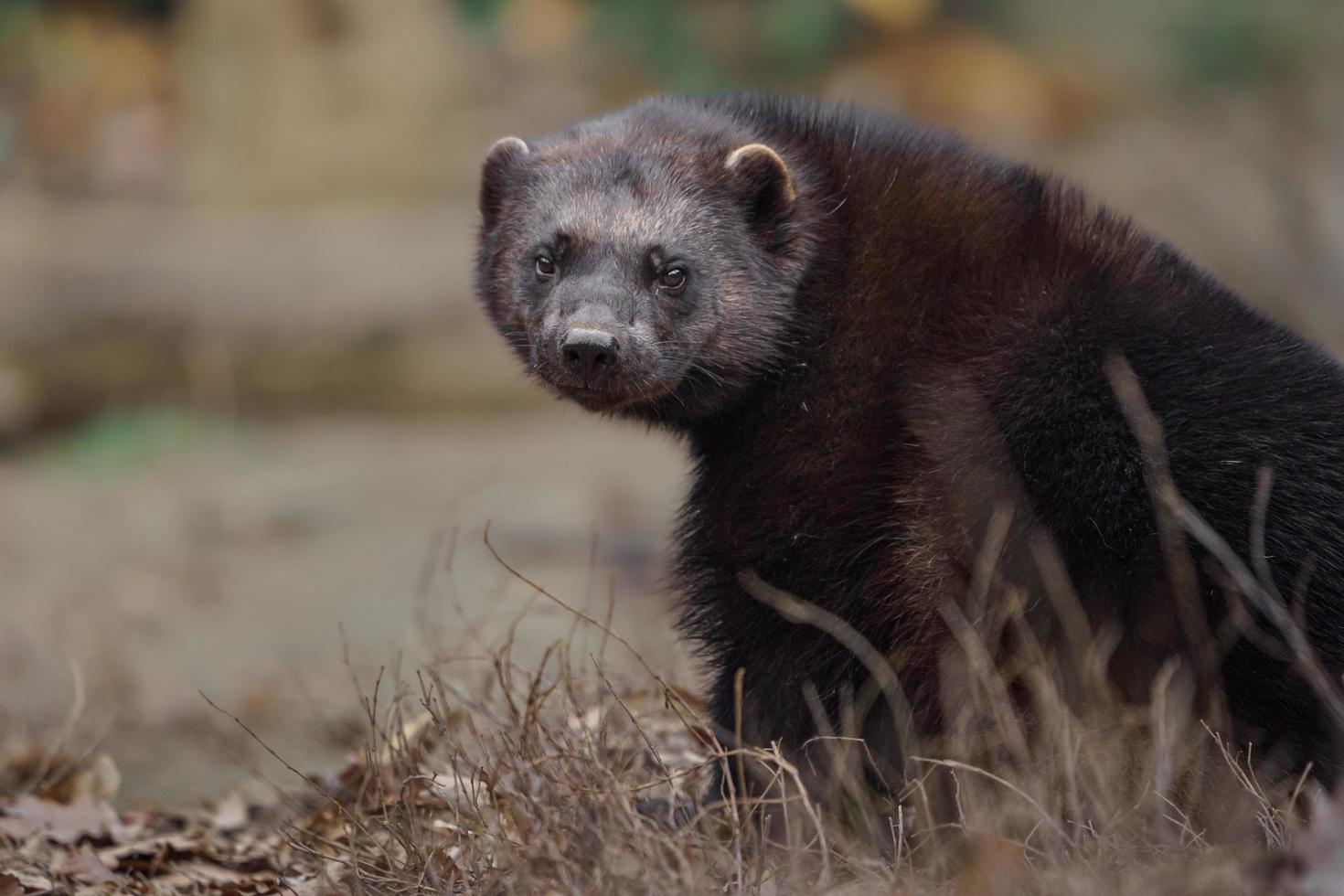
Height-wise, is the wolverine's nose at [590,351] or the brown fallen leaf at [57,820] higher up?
the wolverine's nose at [590,351]

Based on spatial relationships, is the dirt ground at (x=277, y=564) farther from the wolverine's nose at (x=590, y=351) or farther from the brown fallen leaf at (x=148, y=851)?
the wolverine's nose at (x=590, y=351)

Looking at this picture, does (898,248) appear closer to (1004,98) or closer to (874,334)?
(874,334)

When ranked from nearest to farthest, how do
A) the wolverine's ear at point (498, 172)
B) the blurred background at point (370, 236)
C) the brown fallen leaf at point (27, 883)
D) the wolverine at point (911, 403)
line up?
1. the wolverine at point (911, 403)
2. the brown fallen leaf at point (27, 883)
3. the wolverine's ear at point (498, 172)
4. the blurred background at point (370, 236)

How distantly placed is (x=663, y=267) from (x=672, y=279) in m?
0.04

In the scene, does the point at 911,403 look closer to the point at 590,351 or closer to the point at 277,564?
the point at 590,351

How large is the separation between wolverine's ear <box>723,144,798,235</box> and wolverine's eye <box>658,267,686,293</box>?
248 millimetres

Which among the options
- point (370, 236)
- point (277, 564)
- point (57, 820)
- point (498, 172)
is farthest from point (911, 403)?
point (370, 236)

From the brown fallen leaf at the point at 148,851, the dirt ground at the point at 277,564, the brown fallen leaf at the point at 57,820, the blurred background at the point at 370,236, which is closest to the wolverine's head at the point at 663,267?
the dirt ground at the point at 277,564

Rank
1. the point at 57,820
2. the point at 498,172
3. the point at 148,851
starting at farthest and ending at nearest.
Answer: the point at 498,172 → the point at 57,820 → the point at 148,851

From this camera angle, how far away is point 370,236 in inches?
473

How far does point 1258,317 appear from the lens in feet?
11.7

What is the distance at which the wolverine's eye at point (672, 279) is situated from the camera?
3.97 meters

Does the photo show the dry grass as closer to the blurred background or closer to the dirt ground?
the dirt ground

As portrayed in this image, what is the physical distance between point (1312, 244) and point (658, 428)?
8798 millimetres
